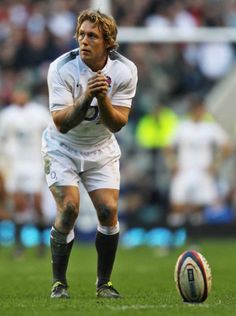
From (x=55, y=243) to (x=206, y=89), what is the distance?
40.4 ft

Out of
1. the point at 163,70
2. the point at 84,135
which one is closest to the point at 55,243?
the point at 84,135

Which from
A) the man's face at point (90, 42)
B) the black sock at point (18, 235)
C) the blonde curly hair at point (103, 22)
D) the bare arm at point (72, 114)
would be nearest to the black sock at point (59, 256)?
the bare arm at point (72, 114)

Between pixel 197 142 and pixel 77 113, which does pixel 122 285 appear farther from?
pixel 197 142

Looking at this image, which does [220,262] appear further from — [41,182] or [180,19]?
[180,19]

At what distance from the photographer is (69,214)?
Answer: 8812mm

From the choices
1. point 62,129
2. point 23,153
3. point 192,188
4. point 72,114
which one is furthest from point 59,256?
point 192,188

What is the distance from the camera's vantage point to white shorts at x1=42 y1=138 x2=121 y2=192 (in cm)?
898

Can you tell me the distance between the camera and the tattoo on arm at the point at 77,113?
27.4 feet

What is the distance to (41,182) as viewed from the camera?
18203 millimetres

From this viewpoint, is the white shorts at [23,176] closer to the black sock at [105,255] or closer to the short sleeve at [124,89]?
the black sock at [105,255]

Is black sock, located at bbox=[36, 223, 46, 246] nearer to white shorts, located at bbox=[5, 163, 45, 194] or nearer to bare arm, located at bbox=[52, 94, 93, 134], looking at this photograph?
white shorts, located at bbox=[5, 163, 45, 194]

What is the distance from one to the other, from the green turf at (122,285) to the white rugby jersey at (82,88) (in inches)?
50.3

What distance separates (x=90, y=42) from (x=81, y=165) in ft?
3.24

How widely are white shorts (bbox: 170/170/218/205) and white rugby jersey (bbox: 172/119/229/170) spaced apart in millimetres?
140
